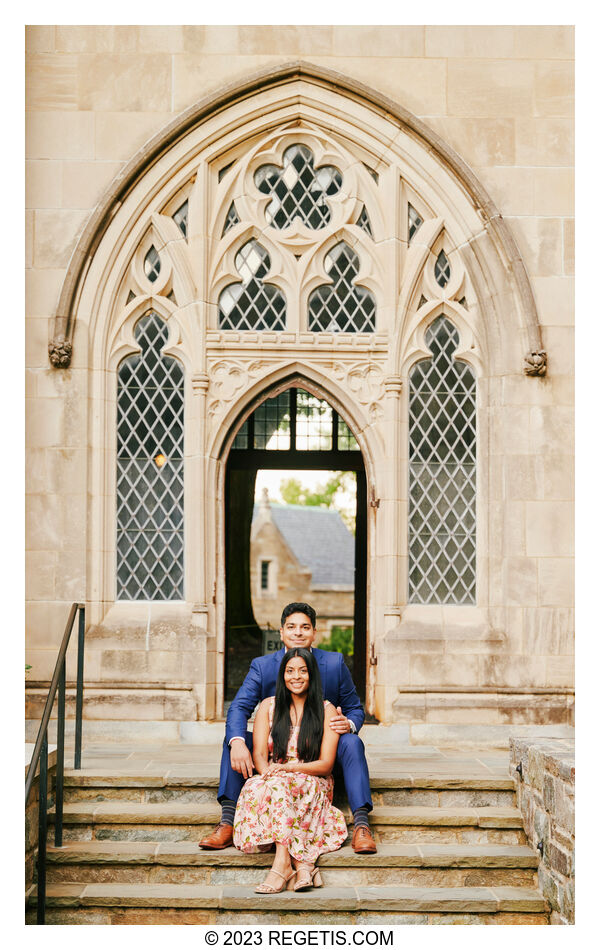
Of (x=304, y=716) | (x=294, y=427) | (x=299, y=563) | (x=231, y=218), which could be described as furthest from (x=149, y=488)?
(x=299, y=563)

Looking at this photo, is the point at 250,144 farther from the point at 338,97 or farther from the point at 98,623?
the point at 98,623

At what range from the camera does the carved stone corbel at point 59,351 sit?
25.2ft

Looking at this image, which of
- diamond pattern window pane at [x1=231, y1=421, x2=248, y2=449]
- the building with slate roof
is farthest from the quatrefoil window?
the building with slate roof

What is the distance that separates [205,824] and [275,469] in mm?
4536

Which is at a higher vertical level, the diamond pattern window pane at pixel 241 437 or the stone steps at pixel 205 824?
the diamond pattern window pane at pixel 241 437

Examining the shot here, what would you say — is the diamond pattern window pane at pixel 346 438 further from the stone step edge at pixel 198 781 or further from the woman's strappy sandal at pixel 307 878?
the woman's strappy sandal at pixel 307 878

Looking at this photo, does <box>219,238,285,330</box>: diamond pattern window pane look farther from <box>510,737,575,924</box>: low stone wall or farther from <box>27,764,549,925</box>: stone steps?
<box>510,737,575,924</box>: low stone wall

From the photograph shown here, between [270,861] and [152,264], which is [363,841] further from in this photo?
[152,264]

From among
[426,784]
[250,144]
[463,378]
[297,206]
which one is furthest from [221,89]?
[426,784]

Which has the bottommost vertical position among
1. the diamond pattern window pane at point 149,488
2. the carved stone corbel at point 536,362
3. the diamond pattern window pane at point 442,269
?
the diamond pattern window pane at point 149,488

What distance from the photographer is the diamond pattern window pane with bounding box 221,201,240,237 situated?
8117 mm

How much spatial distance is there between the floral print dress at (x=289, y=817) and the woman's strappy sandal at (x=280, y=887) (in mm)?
104

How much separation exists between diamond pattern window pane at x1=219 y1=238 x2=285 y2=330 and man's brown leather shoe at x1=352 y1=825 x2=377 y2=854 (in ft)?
13.0


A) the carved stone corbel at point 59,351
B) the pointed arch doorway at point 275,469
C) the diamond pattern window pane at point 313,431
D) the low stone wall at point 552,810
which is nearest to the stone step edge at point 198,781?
the low stone wall at point 552,810
